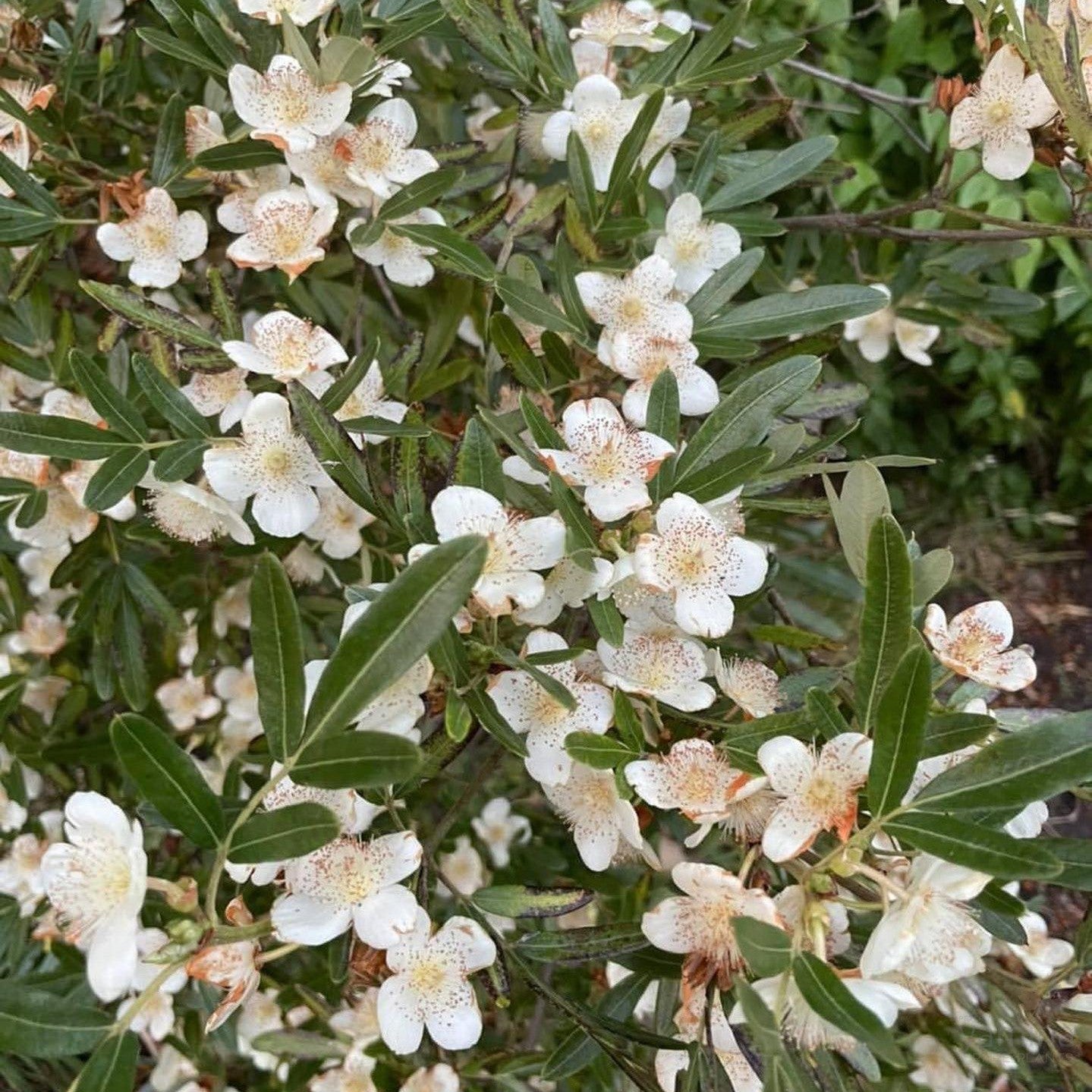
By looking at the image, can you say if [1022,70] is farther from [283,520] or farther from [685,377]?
[283,520]

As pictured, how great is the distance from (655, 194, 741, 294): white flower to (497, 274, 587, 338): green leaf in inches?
5.5

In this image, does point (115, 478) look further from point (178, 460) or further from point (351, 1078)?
point (351, 1078)

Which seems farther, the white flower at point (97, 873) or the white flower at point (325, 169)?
the white flower at point (325, 169)

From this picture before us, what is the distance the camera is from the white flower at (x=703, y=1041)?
67 centimetres

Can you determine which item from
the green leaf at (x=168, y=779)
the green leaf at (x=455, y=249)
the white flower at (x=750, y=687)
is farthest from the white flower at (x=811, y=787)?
the green leaf at (x=455, y=249)

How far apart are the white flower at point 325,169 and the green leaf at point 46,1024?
57cm

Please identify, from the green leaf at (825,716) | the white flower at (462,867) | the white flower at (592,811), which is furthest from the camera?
the white flower at (462,867)

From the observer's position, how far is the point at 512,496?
2.53 ft

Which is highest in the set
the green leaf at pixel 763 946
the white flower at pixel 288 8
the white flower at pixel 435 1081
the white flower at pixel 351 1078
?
the white flower at pixel 288 8

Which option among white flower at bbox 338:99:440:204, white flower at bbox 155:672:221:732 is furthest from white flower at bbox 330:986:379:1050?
white flower at bbox 338:99:440:204

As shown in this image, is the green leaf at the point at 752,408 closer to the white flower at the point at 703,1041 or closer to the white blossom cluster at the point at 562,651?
the white blossom cluster at the point at 562,651

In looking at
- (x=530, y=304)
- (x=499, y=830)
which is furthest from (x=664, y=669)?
(x=499, y=830)

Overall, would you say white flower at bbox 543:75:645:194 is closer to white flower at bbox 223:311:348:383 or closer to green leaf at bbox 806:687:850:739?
white flower at bbox 223:311:348:383

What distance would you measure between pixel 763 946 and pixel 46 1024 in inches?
15.0
